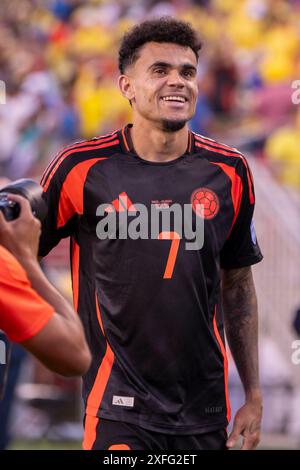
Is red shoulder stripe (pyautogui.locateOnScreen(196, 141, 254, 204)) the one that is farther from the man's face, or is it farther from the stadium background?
the stadium background

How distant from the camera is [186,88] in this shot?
14.3 feet

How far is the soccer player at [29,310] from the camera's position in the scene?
9.73 feet

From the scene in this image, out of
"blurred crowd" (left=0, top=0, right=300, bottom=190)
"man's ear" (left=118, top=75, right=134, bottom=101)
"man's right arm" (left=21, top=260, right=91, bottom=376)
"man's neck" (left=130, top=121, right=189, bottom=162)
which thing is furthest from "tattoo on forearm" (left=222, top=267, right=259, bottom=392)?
"blurred crowd" (left=0, top=0, right=300, bottom=190)

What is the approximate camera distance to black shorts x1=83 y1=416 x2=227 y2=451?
408cm

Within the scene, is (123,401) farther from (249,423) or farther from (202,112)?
(202,112)

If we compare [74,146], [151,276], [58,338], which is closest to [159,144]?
[74,146]

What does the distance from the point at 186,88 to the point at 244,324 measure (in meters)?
1.12

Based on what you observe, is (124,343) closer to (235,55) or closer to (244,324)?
(244,324)

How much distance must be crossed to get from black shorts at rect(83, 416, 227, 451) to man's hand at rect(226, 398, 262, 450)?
204 millimetres

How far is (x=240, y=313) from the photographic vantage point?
458 cm

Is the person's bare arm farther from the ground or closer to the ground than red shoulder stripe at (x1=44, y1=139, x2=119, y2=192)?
closer to the ground

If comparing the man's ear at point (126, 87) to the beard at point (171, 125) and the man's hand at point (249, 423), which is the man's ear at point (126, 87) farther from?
the man's hand at point (249, 423)

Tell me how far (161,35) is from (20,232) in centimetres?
182
